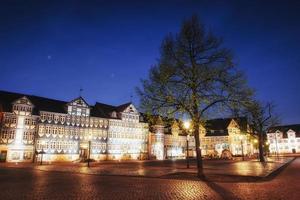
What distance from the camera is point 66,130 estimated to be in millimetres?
63000

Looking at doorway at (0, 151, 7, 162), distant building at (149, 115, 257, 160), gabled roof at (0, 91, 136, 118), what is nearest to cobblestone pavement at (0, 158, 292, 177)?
doorway at (0, 151, 7, 162)

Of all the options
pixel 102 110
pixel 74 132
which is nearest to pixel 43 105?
pixel 74 132

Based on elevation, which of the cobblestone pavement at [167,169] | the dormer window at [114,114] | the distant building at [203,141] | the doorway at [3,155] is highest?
the dormer window at [114,114]

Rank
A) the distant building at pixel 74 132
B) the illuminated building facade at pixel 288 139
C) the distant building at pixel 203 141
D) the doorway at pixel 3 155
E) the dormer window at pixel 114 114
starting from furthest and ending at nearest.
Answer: the illuminated building facade at pixel 288 139, the distant building at pixel 203 141, the dormer window at pixel 114 114, the distant building at pixel 74 132, the doorway at pixel 3 155

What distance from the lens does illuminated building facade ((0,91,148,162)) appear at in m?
54.8

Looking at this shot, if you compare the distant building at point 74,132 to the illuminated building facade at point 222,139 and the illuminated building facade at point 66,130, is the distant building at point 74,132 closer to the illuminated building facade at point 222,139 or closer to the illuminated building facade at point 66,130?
the illuminated building facade at point 66,130

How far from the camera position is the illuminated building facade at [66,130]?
5478 centimetres

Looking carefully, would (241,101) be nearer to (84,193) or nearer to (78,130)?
(84,193)

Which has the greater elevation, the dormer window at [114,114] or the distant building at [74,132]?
the dormer window at [114,114]

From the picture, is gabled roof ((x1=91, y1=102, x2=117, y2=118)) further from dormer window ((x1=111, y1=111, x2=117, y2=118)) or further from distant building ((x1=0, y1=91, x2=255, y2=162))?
dormer window ((x1=111, y1=111, x2=117, y2=118))

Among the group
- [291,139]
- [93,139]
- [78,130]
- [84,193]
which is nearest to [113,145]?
[93,139]

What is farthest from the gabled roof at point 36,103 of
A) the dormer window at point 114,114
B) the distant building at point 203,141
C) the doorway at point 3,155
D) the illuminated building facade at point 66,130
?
the distant building at point 203,141

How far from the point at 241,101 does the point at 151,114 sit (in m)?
7.13

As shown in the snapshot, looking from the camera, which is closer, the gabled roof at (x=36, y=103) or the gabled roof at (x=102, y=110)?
the gabled roof at (x=36, y=103)
